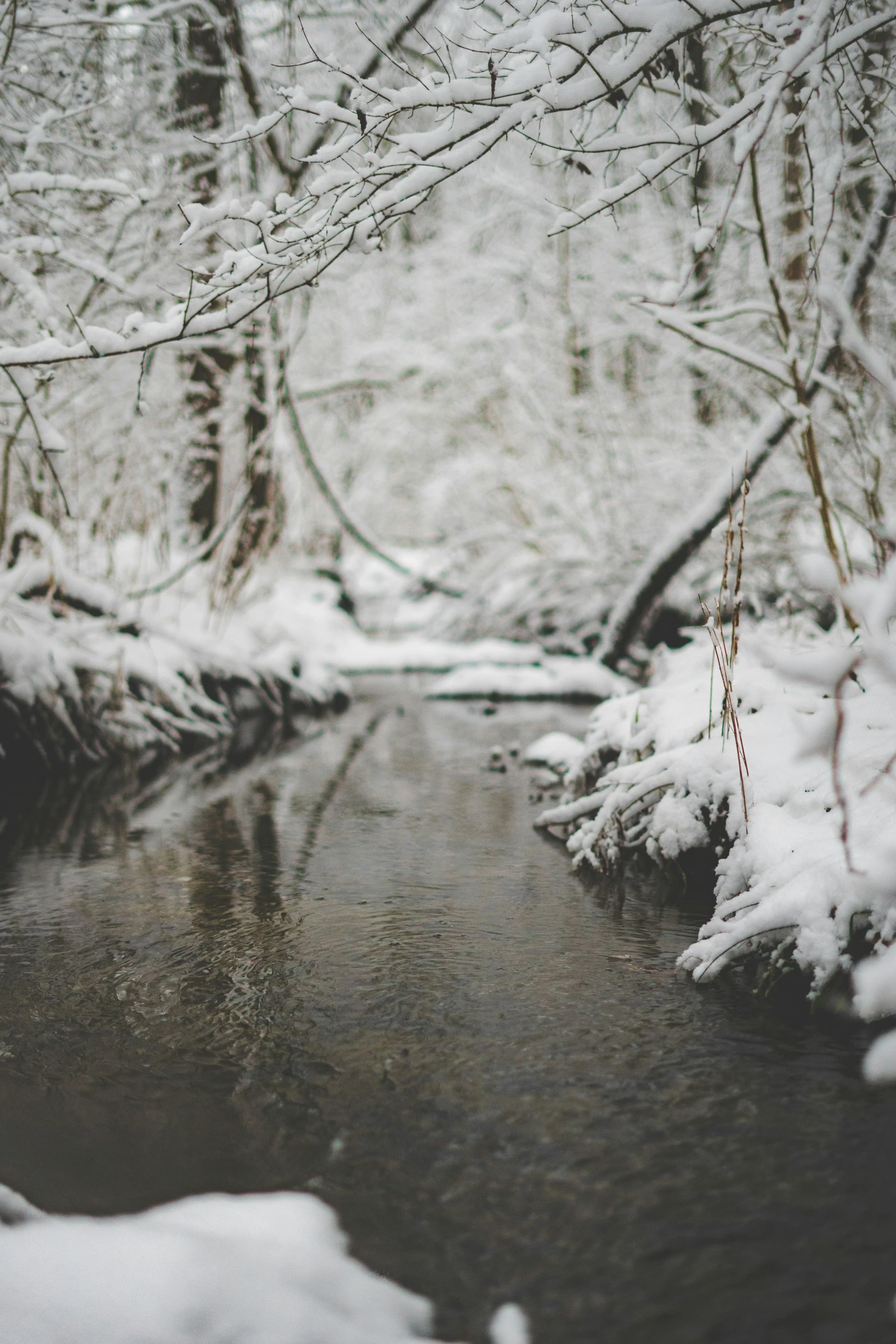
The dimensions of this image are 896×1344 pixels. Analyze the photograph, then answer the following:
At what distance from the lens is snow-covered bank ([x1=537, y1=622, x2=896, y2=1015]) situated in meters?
2.05

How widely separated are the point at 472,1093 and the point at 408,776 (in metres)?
3.79

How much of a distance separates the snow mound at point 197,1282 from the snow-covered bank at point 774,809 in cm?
94

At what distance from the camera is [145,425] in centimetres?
795

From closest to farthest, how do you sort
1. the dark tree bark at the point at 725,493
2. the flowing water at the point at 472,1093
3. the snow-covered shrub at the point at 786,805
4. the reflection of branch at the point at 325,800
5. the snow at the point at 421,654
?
the snow-covered shrub at the point at 786,805, the flowing water at the point at 472,1093, the reflection of branch at the point at 325,800, the dark tree bark at the point at 725,493, the snow at the point at 421,654

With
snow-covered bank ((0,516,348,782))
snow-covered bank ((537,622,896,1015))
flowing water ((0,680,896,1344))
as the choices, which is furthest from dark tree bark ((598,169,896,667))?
snow-covered bank ((0,516,348,782))

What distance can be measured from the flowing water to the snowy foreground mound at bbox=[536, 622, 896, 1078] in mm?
182

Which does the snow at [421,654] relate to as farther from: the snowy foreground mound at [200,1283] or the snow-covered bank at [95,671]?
the snowy foreground mound at [200,1283]

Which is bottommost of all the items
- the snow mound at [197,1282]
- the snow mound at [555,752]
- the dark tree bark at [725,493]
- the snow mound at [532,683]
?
the snow mound at [197,1282]

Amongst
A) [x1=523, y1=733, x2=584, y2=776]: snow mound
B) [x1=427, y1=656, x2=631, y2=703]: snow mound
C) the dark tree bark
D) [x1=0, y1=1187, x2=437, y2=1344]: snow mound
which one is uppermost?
the dark tree bark

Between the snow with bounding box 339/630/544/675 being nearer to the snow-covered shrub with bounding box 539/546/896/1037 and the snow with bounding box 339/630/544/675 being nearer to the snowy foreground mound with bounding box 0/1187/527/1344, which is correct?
the snow-covered shrub with bounding box 539/546/896/1037

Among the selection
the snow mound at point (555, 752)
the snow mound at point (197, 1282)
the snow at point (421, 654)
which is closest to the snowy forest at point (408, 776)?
the snow mound at point (197, 1282)

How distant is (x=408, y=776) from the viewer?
575cm

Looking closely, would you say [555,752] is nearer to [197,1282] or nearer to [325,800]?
[325,800]

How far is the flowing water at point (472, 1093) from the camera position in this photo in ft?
4.92
